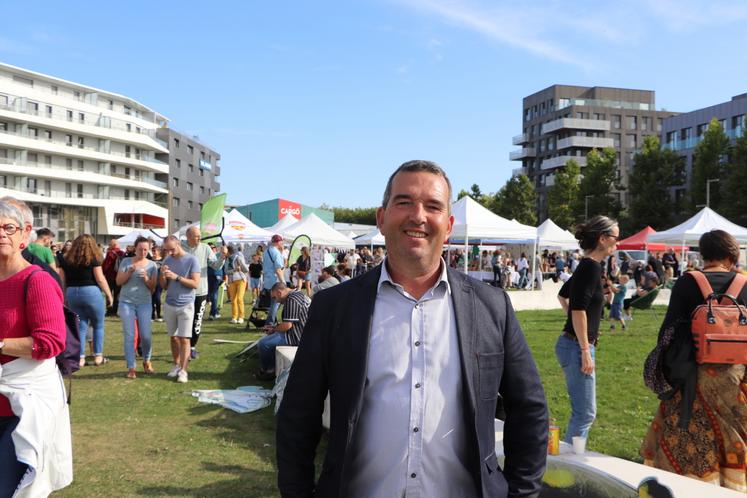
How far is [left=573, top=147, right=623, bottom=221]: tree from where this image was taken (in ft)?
188

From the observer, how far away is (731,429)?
3807mm

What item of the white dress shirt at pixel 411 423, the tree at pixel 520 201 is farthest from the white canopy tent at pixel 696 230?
the tree at pixel 520 201

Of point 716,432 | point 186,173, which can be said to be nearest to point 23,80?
point 186,173

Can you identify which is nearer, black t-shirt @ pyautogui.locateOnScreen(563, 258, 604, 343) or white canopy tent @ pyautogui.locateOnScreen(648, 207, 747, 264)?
black t-shirt @ pyautogui.locateOnScreen(563, 258, 604, 343)

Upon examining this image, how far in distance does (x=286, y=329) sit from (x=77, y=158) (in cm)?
6833

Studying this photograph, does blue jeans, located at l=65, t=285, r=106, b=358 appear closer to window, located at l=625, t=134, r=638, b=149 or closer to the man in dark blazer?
the man in dark blazer

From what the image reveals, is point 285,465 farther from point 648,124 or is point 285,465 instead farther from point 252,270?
point 648,124

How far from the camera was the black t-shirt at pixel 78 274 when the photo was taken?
27.3 ft

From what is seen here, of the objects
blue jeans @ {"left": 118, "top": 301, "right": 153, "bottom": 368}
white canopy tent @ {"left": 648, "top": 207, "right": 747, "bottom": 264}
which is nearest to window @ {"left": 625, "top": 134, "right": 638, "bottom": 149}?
white canopy tent @ {"left": 648, "top": 207, "right": 747, "bottom": 264}

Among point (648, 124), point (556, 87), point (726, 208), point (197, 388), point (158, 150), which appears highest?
point (556, 87)

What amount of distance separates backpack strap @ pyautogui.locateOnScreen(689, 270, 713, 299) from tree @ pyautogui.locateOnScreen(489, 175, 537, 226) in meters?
58.9

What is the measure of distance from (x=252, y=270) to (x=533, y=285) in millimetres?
13263

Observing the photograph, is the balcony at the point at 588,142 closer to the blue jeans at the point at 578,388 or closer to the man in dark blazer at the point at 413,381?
the blue jeans at the point at 578,388

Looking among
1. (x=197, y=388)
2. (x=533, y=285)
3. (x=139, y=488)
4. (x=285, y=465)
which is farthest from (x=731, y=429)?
(x=533, y=285)
